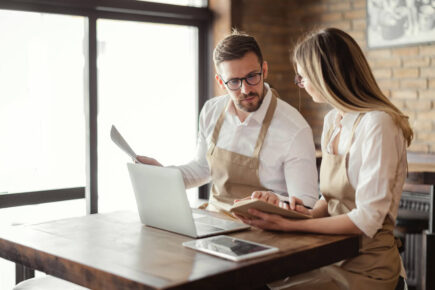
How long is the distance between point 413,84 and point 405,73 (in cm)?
10

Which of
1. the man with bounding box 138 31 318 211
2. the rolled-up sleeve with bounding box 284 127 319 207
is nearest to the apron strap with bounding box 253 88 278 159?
the man with bounding box 138 31 318 211

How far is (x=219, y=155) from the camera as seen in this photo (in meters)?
2.62

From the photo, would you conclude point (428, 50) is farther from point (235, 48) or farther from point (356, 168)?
point (356, 168)

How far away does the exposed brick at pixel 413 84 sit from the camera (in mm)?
4004

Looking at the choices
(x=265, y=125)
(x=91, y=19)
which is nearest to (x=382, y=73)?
(x=265, y=125)

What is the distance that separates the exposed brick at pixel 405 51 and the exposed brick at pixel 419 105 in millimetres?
332

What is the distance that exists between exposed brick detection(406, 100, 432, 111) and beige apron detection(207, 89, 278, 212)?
1770mm

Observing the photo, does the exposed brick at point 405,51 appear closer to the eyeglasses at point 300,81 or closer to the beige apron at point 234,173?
the beige apron at point 234,173

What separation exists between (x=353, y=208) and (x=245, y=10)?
8.43 feet

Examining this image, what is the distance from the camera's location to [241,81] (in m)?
2.51

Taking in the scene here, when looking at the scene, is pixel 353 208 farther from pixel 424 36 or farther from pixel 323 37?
pixel 424 36

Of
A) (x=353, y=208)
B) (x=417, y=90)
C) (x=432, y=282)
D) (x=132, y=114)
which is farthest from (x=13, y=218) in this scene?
(x=417, y=90)

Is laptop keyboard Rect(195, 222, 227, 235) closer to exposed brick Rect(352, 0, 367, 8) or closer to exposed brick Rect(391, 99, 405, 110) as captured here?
exposed brick Rect(391, 99, 405, 110)

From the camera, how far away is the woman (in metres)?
1.93
